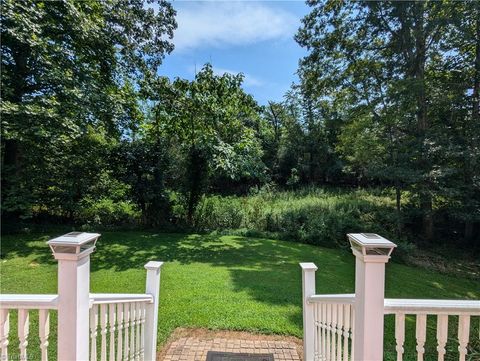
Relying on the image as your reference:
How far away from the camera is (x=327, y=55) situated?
33.2 ft

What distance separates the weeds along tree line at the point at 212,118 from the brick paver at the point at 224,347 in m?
5.60

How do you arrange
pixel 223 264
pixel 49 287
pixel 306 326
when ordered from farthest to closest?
pixel 223 264, pixel 49 287, pixel 306 326

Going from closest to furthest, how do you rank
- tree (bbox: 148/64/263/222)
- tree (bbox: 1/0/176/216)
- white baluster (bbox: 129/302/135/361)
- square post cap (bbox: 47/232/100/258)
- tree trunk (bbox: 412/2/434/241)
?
square post cap (bbox: 47/232/100/258)
white baluster (bbox: 129/302/135/361)
tree (bbox: 1/0/176/216)
tree trunk (bbox: 412/2/434/241)
tree (bbox: 148/64/263/222)

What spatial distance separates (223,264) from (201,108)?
16.9 ft

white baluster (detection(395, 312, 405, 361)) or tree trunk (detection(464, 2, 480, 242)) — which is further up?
tree trunk (detection(464, 2, 480, 242))

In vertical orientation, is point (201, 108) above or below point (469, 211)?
above

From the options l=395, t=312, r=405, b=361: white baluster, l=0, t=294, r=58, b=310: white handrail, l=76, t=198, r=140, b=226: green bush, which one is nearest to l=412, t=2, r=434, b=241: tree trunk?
l=395, t=312, r=405, b=361: white baluster

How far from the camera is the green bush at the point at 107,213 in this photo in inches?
345

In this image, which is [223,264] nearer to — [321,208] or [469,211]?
[321,208]

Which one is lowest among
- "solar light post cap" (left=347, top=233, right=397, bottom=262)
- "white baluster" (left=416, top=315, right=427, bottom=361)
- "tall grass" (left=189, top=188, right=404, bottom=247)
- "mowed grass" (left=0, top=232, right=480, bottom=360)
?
"mowed grass" (left=0, top=232, right=480, bottom=360)

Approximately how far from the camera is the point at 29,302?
1354 millimetres

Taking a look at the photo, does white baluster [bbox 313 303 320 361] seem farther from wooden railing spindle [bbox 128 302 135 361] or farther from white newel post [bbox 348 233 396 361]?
wooden railing spindle [bbox 128 302 135 361]

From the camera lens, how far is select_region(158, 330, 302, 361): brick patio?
275 cm

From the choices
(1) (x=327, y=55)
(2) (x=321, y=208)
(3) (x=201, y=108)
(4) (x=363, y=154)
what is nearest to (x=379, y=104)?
(4) (x=363, y=154)
